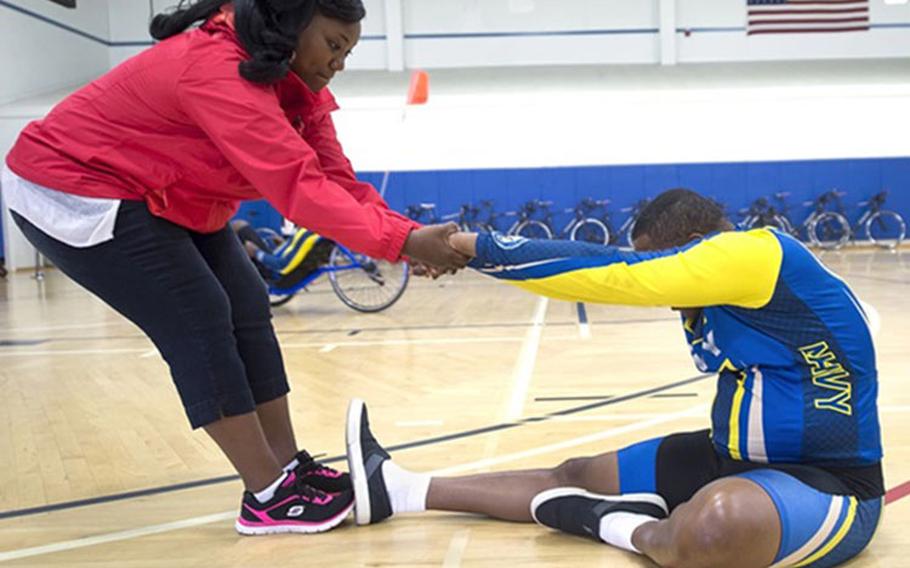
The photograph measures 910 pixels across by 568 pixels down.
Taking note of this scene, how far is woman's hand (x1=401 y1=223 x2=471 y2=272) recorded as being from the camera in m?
2.16

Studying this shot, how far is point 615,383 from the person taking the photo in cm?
451

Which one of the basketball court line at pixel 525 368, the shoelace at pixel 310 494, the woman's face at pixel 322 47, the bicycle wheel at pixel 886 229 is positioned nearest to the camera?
the woman's face at pixel 322 47

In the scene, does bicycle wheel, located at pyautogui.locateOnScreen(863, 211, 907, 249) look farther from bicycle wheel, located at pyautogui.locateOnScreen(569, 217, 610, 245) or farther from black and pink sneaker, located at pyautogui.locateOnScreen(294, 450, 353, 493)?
black and pink sneaker, located at pyautogui.locateOnScreen(294, 450, 353, 493)

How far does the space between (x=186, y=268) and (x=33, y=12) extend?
15280 mm

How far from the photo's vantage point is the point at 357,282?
857 centimetres

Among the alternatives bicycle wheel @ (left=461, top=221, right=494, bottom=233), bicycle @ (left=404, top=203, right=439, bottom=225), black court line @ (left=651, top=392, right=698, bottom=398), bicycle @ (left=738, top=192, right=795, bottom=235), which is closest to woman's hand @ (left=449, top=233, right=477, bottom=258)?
black court line @ (left=651, top=392, right=698, bottom=398)

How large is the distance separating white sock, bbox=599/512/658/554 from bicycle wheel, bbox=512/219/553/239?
547 inches

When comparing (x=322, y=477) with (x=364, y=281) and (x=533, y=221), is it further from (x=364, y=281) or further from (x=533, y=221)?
(x=533, y=221)

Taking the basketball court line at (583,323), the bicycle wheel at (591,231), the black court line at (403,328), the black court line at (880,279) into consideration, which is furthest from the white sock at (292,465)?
the bicycle wheel at (591,231)

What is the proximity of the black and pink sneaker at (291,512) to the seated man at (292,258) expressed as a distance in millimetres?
5082

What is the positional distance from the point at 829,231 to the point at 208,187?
50.4ft

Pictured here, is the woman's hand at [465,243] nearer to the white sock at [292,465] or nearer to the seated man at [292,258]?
the white sock at [292,465]

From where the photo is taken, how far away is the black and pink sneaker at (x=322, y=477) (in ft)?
8.63

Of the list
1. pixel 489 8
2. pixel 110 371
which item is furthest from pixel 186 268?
pixel 489 8
